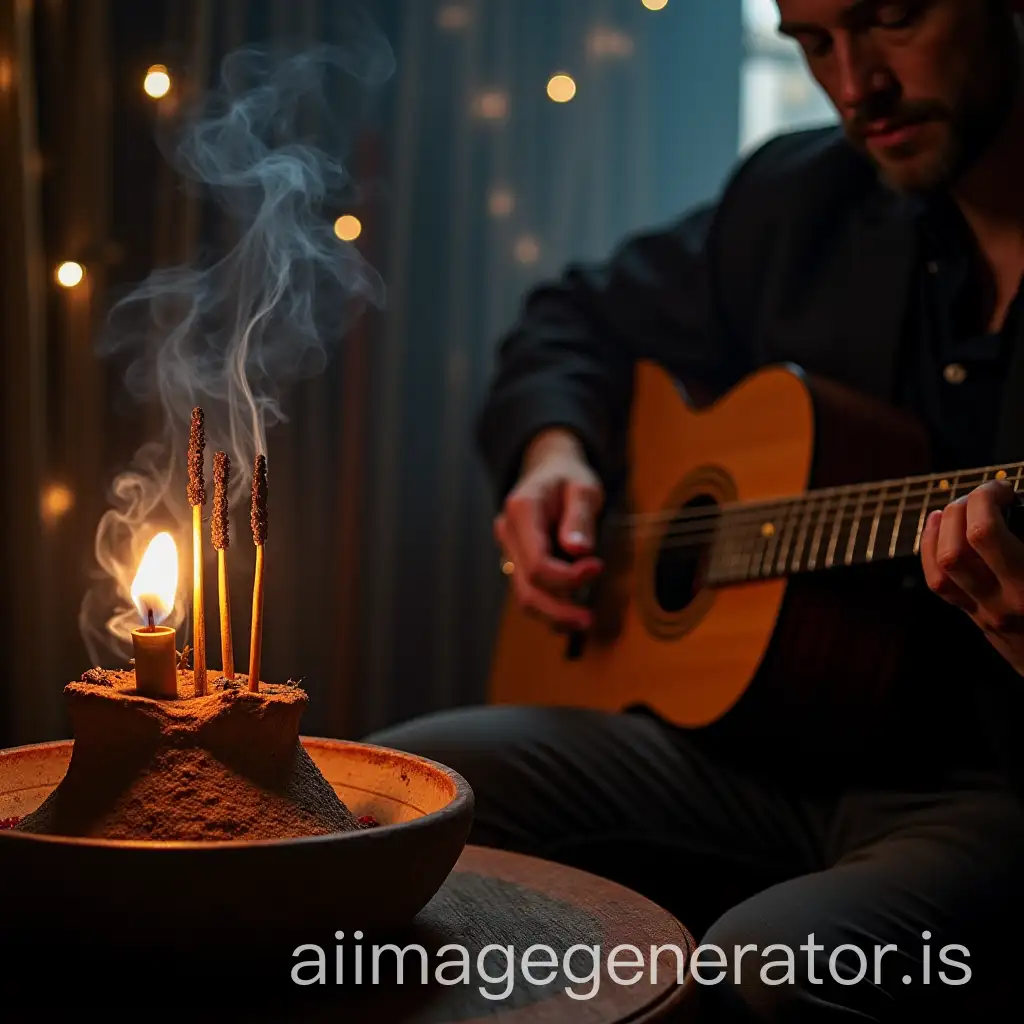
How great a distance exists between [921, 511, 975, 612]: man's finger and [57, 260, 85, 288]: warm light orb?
4.80 ft

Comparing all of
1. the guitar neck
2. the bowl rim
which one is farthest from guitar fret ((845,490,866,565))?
the bowl rim

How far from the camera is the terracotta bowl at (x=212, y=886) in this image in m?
0.71

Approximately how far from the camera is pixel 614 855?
1.47 m

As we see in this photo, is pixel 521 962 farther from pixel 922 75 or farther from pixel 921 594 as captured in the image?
pixel 922 75

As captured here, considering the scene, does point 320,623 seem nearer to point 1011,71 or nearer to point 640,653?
point 640,653

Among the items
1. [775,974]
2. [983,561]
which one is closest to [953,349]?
[983,561]

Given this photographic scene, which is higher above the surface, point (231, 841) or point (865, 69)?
point (865, 69)

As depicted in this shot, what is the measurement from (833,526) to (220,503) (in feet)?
2.54

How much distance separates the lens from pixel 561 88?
262cm

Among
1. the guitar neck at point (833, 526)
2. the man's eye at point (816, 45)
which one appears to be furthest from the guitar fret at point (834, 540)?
the man's eye at point (816, 45)

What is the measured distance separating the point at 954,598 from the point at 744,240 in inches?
35.1

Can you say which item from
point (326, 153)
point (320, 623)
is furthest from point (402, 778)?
point (326, 153)

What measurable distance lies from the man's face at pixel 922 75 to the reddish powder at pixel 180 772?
3.63 feet

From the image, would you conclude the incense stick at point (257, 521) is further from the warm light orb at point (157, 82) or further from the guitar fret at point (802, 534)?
the warm light orb at point (157, 82)
